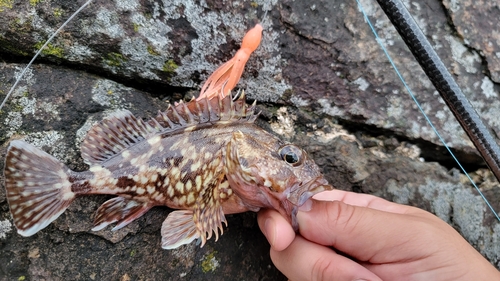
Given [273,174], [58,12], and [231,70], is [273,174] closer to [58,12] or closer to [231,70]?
[231,70]

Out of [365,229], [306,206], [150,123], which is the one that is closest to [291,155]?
[306,206]

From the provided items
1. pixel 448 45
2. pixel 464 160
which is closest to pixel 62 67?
pixel 448 45

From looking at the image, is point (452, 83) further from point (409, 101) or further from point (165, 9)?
point (165, 9)

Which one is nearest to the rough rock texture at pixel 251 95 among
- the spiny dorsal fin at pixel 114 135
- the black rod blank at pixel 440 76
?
the spiny dorsal fin at pixel 114 135

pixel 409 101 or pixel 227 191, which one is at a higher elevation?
pixel 227 191

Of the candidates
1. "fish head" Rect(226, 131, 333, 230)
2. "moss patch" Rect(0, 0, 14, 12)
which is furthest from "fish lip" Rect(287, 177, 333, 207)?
"moss patch" Rect(0, 0, 14, 12)

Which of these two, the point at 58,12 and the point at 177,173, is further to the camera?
the point at 58,12
